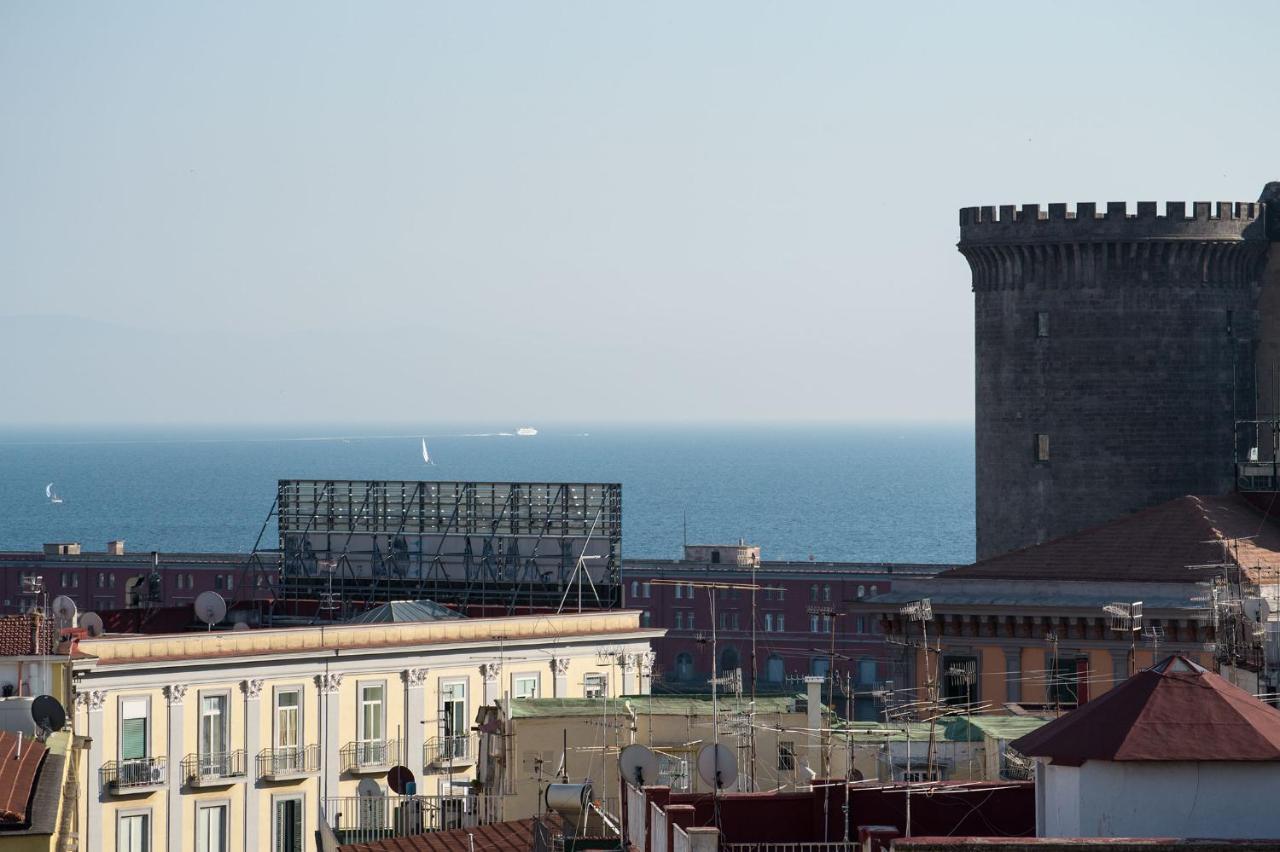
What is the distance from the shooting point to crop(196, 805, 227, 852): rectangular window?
69.4 m

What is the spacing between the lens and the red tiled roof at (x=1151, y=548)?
70.6m

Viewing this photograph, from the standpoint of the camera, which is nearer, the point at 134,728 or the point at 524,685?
the point at 134,728

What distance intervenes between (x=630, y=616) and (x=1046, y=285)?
15.0 meters

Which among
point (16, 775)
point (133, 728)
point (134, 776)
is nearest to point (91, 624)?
point (133, 728)

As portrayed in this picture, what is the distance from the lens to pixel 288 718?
71000 mm

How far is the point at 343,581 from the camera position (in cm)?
9238

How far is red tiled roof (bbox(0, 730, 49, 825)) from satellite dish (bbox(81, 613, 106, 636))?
76.2 ft

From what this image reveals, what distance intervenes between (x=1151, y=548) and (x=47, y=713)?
29.1 metres

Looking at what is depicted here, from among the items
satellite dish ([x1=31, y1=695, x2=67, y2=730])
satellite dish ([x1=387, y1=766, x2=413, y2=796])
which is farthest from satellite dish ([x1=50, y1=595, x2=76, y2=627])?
satellite dish ([x1=31, y1=695, x2=67, y2=730])

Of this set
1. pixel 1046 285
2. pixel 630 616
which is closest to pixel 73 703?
pixel 630 616

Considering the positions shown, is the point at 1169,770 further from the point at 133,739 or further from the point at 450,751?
the point at 450,751

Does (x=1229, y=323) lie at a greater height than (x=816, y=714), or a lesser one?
greater

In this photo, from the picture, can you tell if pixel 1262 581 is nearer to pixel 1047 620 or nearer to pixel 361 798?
pixel 1047 620

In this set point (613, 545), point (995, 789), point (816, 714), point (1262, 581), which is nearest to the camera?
point (995, 789)
